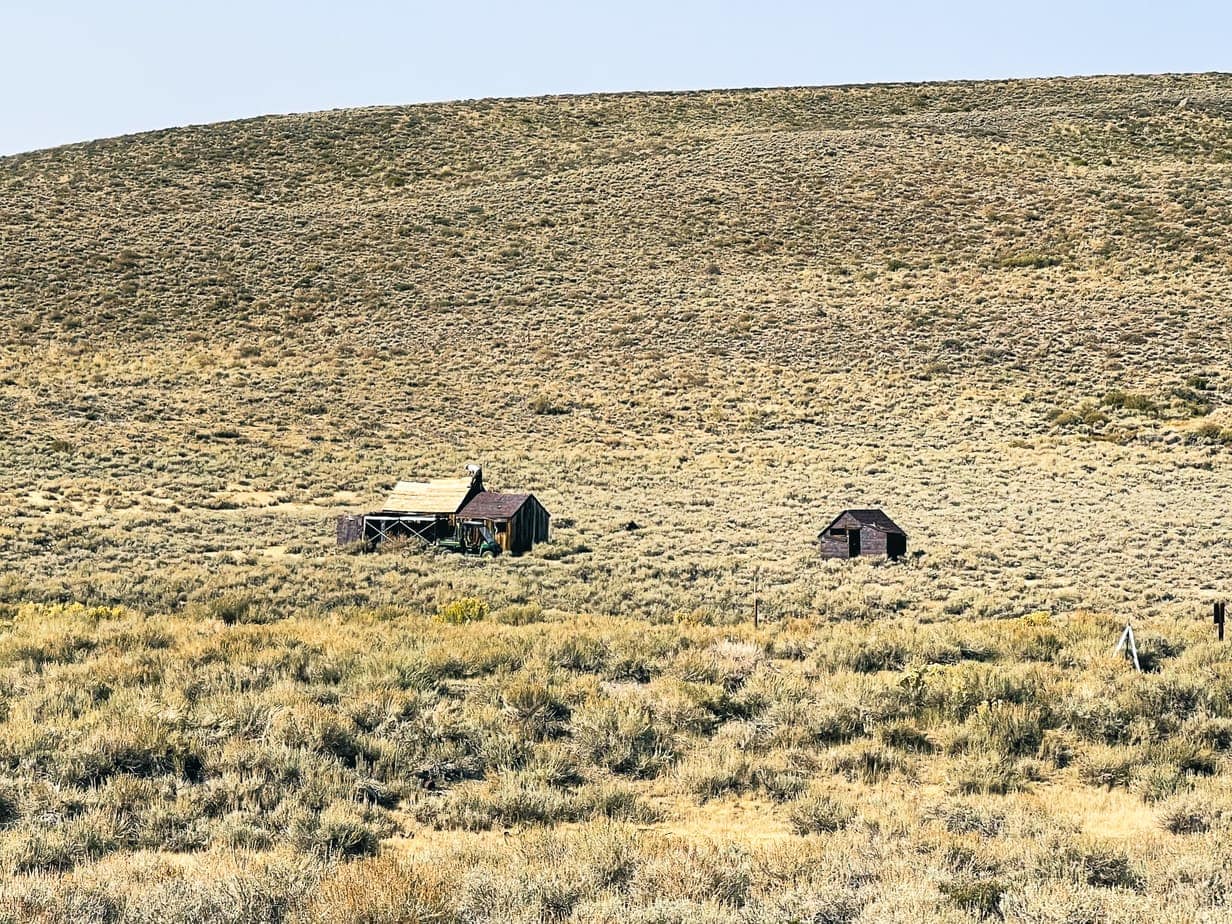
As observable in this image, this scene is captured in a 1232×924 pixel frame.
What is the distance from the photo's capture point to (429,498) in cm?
2592

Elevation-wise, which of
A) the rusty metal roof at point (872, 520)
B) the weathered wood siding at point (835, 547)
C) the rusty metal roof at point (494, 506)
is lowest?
the weathered wood siding at point (835, 547)

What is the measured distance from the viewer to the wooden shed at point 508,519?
2378cm

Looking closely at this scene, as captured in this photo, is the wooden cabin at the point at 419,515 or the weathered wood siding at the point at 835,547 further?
the wooden cabin at the point at 419,515

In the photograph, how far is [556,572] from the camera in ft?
68.5

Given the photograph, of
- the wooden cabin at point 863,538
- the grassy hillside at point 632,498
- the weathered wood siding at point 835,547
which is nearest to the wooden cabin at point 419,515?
the grassy hillside at point 632,498

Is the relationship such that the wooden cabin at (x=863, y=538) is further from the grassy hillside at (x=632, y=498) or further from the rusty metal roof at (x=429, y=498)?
the rusty metal roof at (x=429, y=498)

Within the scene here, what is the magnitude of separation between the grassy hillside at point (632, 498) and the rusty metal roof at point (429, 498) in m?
2.20

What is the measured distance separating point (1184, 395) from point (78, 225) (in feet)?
218

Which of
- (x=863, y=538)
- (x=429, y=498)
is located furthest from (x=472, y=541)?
(x=863, y=538)

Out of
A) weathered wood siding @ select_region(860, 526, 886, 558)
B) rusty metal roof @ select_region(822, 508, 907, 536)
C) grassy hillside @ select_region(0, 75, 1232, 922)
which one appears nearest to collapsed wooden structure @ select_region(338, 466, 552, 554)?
grassy hillside @ select_region(0, 75, 1232, 922)

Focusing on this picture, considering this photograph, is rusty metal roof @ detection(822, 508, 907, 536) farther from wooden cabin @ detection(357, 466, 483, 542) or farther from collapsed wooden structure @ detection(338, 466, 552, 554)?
wooden cabin @ detection(357, 466, 483, 542)

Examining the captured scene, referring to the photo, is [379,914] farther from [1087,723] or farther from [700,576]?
[700,576]

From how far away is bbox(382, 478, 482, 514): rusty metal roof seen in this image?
25250 millimetres

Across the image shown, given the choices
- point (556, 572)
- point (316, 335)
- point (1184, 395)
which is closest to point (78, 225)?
point (316, 335)
